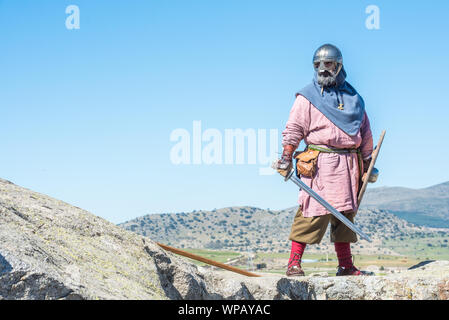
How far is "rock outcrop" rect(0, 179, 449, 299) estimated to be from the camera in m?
3.27

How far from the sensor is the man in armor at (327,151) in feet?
25.3

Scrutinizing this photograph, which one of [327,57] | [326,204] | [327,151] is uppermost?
[327,57]

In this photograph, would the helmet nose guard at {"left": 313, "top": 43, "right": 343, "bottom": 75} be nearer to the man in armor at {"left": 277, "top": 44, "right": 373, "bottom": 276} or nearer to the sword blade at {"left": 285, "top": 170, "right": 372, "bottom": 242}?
the man in armor at {"left": 277, "top": 44, "right": 373, "bottom": 276}

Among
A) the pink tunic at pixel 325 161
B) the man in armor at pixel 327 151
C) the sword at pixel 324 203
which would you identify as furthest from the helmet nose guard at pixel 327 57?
the sword at pixel 324 203

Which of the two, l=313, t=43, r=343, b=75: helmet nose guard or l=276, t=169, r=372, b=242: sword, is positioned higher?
l=313, t=43, r=343, b=75: helmet nose guard

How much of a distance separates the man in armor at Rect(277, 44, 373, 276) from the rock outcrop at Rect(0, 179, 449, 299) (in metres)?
1.56

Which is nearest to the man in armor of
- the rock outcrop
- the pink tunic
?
the pink tunic

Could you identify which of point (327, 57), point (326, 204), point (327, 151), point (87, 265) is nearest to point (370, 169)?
point (327, 151)

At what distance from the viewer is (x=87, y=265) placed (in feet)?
12.5

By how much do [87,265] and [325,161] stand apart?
4503mm

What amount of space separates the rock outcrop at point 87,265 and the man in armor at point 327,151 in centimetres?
156

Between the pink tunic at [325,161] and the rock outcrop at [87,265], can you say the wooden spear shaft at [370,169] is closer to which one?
the pink tunic at [325,161]

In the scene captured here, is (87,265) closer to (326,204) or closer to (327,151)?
(326,204)
